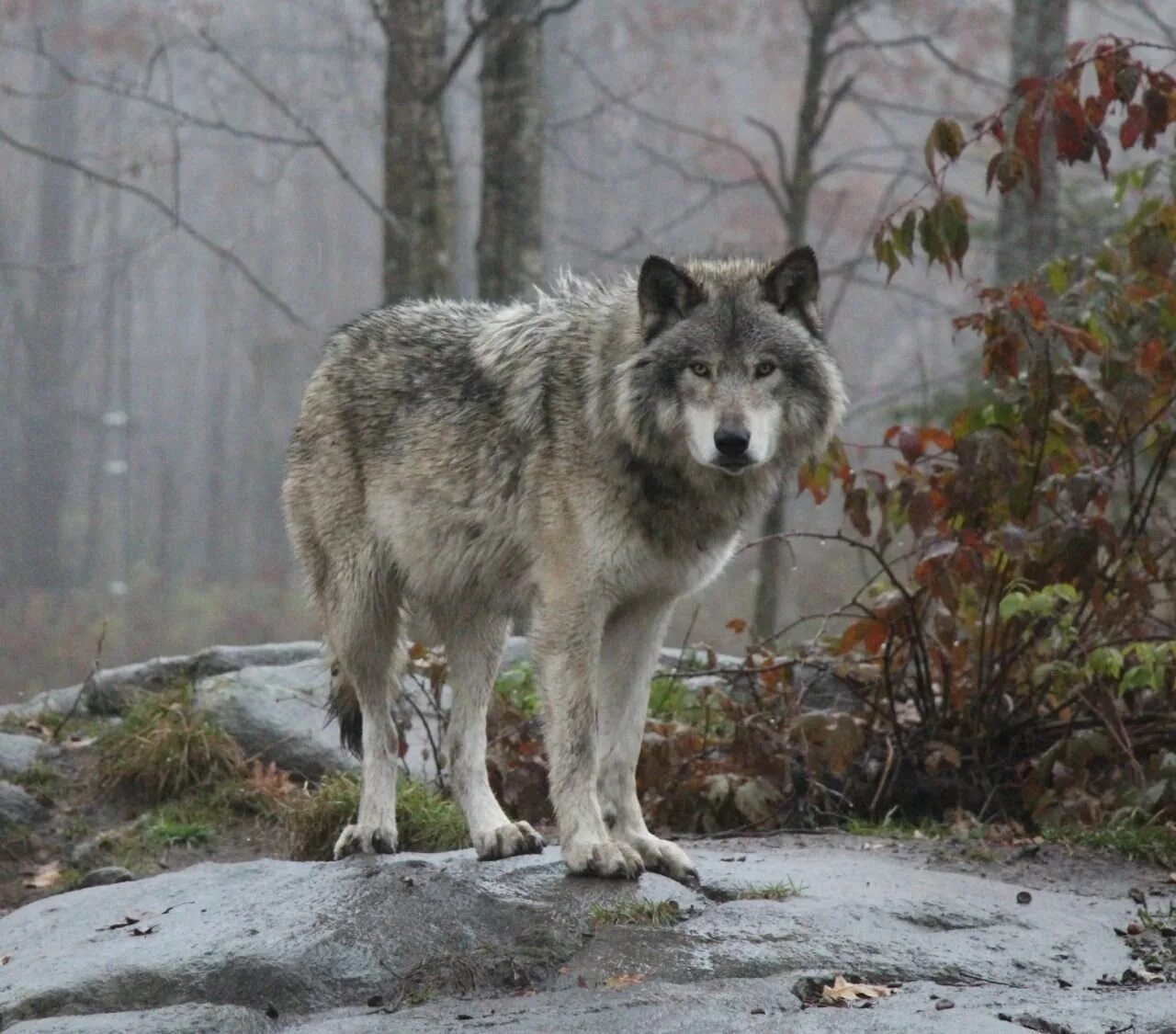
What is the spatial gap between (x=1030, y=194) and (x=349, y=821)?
7.08m

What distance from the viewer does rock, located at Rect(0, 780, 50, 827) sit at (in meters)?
7.01

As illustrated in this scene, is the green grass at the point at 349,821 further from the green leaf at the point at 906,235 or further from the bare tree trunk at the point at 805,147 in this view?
the bare tree trunk at the point at 805,147

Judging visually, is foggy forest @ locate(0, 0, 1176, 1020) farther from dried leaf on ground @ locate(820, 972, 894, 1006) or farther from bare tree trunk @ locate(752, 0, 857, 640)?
bare tree trunk @ locate(752, 0, 857, 640)

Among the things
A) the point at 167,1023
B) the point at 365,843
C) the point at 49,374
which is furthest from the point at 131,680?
the point at 49,374

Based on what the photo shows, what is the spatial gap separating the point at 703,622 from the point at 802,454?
14.5 m

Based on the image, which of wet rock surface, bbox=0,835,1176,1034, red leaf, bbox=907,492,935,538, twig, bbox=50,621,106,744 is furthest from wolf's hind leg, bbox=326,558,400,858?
twig, bbox=50,621,106,744

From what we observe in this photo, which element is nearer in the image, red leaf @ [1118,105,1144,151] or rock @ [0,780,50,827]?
red leaf @ [1118,105,1144,151]

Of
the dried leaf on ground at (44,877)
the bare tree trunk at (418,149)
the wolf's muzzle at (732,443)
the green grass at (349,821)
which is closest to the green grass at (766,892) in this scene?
the wolf's muzzle at (732,443)

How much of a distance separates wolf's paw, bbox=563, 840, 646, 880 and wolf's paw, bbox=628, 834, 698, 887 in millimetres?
210

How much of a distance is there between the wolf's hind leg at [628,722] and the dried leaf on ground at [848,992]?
82cm

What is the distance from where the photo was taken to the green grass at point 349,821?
6141 mm

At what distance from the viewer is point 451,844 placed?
615cm

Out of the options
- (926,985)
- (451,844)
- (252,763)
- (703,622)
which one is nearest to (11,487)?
(703,622)

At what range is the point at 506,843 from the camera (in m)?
5.02
